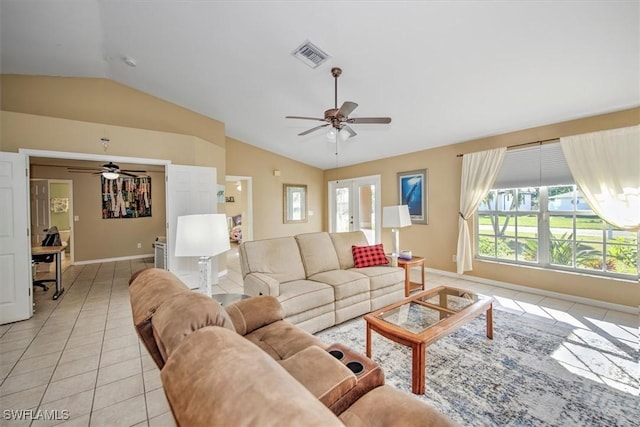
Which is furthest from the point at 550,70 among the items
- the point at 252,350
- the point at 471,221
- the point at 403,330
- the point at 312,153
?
the point at 312,153

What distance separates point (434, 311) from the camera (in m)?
2.38

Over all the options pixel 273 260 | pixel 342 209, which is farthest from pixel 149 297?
pixel 342 209

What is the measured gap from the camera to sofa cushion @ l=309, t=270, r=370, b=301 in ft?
9.46

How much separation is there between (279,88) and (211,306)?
3360 millimetres

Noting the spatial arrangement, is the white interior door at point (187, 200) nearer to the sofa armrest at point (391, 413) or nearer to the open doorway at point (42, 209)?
the open doorway at point (42, 209)

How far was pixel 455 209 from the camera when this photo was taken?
471 centimetres

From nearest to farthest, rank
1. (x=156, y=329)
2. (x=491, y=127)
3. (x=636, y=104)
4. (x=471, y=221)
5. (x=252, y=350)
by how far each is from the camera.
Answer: (x=252, y=350), (x=156, y=329), (x=636, y=104), (x=491, y=127), (x=471, y=221)

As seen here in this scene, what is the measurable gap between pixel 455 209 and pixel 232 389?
4.89 m

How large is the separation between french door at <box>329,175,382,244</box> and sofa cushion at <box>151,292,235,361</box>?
5.37 metres

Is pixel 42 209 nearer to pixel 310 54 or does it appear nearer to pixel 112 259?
pixel 112 259

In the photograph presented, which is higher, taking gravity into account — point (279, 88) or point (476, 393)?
point (279, 88)

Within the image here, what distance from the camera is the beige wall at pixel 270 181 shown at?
6.11 meters

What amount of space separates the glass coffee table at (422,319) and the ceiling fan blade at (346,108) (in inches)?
74.1

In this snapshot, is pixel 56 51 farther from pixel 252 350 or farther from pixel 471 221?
pixel 471 221
